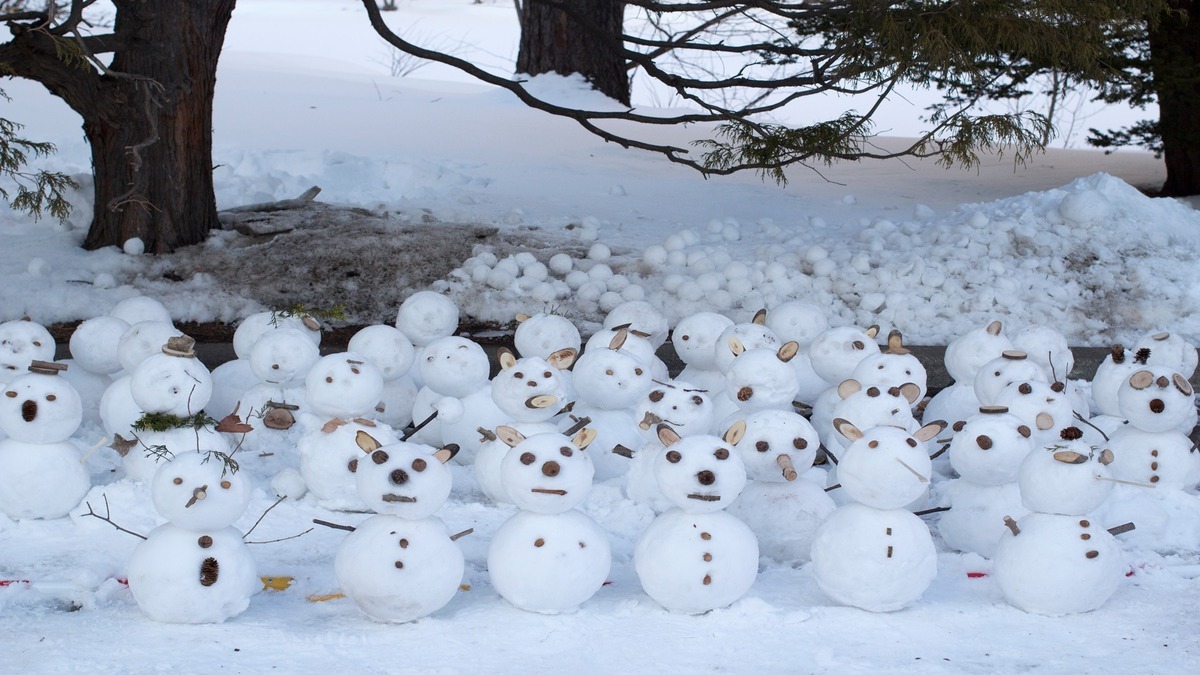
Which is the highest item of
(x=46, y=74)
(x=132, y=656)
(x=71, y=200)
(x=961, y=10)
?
(x=961, y=10)

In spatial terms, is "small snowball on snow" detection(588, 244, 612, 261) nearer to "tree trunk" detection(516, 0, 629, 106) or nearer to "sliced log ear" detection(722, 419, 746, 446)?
"sliced log ear" detection(722, 419, 746, 446)

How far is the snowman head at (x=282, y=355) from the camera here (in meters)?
4.13

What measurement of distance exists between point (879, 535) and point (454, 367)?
163 centimetres

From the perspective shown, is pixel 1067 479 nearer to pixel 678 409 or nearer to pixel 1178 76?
pixel 678 409

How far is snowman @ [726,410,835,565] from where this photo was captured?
3.45 metres

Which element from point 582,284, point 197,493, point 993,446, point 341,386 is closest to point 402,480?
point 197,493

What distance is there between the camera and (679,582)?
2.97 m

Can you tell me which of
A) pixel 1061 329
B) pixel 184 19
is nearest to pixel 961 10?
pixel 1061 329

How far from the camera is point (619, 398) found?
13.4 feet

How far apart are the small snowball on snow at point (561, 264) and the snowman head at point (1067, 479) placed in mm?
3479

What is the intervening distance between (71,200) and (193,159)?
30.7 inches

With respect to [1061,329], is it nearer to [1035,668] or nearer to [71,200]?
[1035,668]

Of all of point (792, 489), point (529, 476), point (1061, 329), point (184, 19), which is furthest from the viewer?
point (184, 19)

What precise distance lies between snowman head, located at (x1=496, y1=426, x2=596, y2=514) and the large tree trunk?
20.3ft
